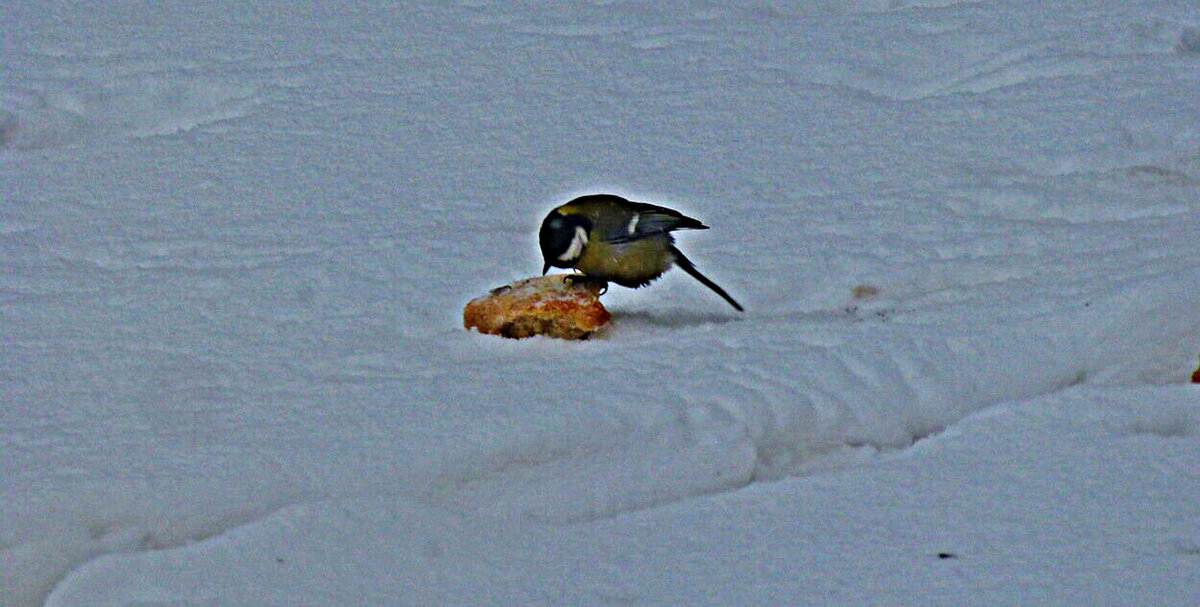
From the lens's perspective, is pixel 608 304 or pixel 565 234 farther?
pixel 608 304

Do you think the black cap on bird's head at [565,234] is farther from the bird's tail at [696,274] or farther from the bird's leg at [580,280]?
the bird's tail at [696,274]

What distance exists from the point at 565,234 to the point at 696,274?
356 mm

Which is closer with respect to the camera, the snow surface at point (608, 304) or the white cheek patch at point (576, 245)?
the snow surface at point (608, 304)

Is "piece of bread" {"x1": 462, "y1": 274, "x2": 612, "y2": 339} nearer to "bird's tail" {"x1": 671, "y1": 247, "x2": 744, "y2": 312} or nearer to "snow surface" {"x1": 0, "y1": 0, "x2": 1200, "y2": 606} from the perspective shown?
"snow surface" {"x1": 0, "y1": 0, "x2": 1200, "y2": 606}

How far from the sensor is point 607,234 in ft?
12.0

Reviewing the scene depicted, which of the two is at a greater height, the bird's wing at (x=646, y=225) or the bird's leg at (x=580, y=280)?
the bird's wing at (x=646, y=225)

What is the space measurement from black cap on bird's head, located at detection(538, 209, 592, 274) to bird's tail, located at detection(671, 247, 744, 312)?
0.77ft

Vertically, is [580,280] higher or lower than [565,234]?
lower

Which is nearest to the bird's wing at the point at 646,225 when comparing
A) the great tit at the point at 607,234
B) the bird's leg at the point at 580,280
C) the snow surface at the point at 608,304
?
the great tit at the point at 607,234

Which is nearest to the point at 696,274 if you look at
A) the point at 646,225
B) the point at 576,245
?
the point at 646,225

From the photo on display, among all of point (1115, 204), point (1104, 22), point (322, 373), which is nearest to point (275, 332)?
point (322, 373)

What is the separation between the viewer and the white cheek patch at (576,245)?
11.9ft

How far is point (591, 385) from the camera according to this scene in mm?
3371

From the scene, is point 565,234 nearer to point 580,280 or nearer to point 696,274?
point 580,280
